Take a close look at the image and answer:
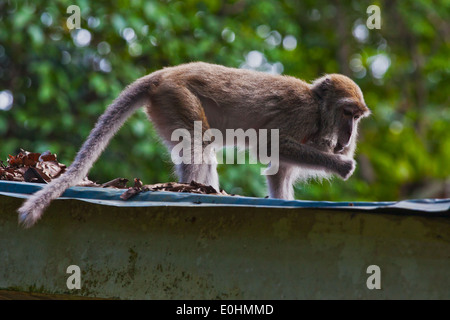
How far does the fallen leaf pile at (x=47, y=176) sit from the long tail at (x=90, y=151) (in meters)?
0.12

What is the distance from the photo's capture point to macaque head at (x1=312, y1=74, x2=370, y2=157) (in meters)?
4.17

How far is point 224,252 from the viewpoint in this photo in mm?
2410

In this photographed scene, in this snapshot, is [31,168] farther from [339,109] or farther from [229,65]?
[229,65]

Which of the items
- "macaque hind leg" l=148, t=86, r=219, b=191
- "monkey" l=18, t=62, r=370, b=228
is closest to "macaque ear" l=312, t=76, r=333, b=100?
"monkey" l=18, t=62, r=370, b=228

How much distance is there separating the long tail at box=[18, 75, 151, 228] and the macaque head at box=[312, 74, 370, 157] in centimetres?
124

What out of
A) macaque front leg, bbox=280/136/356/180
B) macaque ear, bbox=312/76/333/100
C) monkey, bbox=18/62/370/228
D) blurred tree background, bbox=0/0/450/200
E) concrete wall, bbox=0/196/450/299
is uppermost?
blurred tree background, bbox=0/0/450/200

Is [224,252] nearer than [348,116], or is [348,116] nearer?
[224,252]

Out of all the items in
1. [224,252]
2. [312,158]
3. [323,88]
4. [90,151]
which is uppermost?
[323,88]

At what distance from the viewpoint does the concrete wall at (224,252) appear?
225cm

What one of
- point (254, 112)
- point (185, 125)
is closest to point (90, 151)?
point (185, 125)

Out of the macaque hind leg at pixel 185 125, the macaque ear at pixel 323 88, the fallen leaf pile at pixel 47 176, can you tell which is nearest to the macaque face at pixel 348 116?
the macaque ear at pixel 323 88

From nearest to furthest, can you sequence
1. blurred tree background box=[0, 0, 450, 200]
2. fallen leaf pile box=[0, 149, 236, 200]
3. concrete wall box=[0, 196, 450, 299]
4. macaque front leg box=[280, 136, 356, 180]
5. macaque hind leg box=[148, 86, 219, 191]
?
concrete wall box=[0, 196, 450, 299], fallen leaf pile box=[0, 149, 236, 200], macaque hind leg box=[148, 86, 219, 191], macaque front leg box=[280, 136, 356, 180], blurred tree background box=[0, 0, 450, 200]

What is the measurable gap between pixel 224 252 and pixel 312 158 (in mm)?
1686

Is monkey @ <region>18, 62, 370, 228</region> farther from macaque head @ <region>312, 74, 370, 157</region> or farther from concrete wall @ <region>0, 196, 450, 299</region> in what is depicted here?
concrete wall @ <region>0, 196, 450, 299</region>
